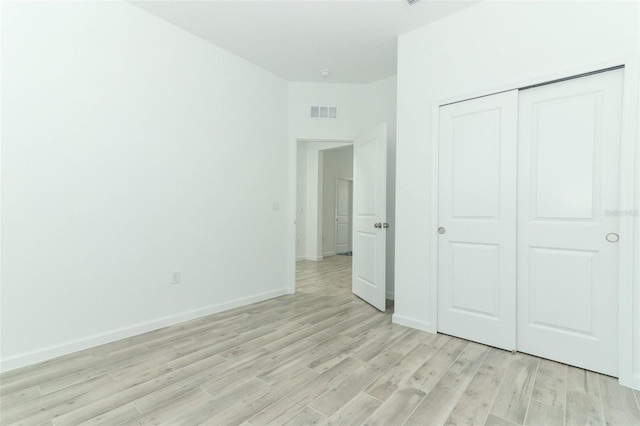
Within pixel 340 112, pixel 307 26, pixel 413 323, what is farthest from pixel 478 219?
pixel 340 112

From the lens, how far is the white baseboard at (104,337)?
2.17 metres

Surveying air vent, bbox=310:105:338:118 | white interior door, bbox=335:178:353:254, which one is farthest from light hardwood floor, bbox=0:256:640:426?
white interior door, bbox=335:178:353:254

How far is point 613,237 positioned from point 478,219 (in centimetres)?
84

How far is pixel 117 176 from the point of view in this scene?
105 inches

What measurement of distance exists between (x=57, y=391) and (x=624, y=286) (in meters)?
3.56

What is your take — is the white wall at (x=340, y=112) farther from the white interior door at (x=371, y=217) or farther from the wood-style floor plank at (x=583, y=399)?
the wood-style floor plank at (x=583, y=399)

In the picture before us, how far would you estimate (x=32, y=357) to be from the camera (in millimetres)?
2217

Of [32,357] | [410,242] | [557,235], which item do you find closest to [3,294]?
[32,357]

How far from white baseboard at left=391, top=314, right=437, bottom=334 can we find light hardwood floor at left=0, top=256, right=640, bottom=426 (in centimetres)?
8

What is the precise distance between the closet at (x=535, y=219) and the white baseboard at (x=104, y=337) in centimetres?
228

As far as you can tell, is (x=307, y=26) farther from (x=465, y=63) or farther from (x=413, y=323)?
(x=413, y=323)

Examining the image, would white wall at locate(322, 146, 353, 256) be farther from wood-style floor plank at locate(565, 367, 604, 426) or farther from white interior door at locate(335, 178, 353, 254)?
wood-style floor plank at locate(565, 367, 604, 426)

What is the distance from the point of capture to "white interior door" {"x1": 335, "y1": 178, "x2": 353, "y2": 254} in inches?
333

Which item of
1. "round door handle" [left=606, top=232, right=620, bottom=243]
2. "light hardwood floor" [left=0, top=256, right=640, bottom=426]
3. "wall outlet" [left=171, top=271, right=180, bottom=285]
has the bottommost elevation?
"light hardwood floor" [left=0, top=256, right=640, bottom=426]
